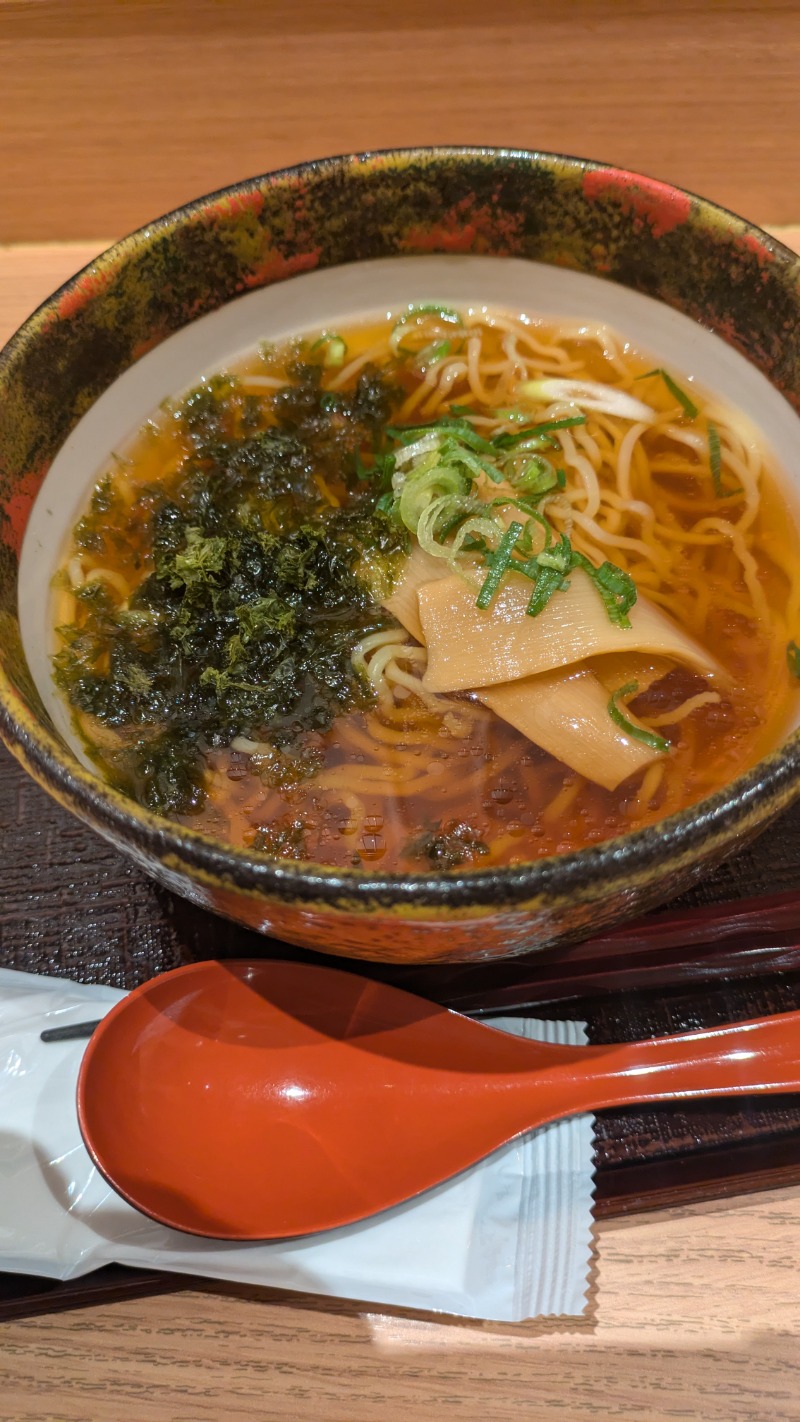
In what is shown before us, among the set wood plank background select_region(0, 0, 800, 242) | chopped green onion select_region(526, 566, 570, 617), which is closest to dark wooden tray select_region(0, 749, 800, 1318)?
chopped green onion select_region(526, 566, 570, 617)

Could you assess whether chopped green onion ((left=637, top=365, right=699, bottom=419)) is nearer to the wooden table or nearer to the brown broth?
the brown broth

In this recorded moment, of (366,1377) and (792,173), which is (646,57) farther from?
(366,1377)

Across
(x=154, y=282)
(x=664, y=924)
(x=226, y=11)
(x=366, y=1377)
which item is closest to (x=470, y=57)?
(x=226, y=11)

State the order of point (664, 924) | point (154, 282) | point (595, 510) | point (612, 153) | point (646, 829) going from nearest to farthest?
1. point (646, 829)
2. point (664, 924)
3. point (154, 282)
4. point (595, 510)
5. point (612, 153)

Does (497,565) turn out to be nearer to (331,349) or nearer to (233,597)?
(233,597)

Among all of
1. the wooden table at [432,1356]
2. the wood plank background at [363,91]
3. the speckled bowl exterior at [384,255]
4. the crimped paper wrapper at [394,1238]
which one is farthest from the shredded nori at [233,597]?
the wood plank background at [363,91]

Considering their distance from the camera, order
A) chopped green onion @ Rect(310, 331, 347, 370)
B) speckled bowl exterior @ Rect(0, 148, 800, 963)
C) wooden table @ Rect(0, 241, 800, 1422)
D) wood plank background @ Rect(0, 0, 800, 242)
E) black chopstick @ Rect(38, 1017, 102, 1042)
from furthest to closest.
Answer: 1. wood plank background @ Rect(0, 0, 800, 242)
2. chopped green onion @ Rect(310, 331, 347, 370)
3. black chopstick @ Rect(38, 1017, 102, 1042)
4. wooden table @ Rect(0, 241, 800, 1422)
5. speckled bowl exterior @ Rect(0, 148, 800, 963)
